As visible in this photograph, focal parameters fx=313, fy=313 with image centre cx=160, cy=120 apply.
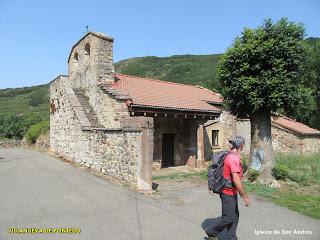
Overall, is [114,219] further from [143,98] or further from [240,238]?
[143,98]

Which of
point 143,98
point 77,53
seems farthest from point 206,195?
point 77,53

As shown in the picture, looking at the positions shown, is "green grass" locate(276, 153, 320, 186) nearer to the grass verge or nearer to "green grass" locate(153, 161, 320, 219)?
"green grass" locate(153, 161, 320, 219)

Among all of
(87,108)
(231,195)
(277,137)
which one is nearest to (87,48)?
(87,108)

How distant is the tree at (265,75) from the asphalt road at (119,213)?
137 inches

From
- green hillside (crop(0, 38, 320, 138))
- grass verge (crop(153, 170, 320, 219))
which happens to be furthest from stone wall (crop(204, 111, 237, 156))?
grass verge (crop(153, 170, 320, 219))

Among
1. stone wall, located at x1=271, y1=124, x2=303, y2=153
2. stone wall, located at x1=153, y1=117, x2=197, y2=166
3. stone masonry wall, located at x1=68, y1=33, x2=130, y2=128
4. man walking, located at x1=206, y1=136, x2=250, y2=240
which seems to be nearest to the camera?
man walking, located at x1=206, y1=136, x2=250, y2=240

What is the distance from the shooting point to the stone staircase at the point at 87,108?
14.5 metres

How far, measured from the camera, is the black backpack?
512cm

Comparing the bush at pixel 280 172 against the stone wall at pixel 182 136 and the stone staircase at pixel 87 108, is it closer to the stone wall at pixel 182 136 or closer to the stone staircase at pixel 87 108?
the stone wall at pixel 182 136

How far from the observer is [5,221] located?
620 cm

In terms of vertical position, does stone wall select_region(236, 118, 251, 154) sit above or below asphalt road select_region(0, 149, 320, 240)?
above

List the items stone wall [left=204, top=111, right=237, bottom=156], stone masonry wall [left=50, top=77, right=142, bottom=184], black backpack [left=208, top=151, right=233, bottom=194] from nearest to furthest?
black backpack [left=208, top=151, right=233, bottom=194], stone masonry wall [left=50, top=77, right=142, bottom=184], stone wall [left=204, top=111, right=237, bottom=156]

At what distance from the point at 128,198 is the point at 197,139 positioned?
8.40 metres

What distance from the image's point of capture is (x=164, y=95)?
16.5 metres
